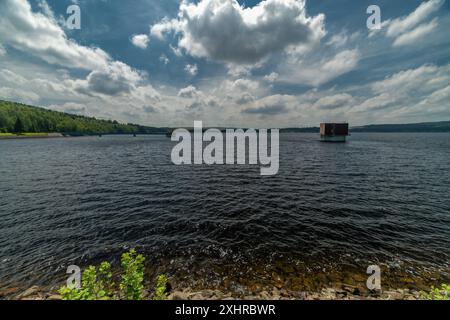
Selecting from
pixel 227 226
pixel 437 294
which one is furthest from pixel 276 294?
pixel 227 226

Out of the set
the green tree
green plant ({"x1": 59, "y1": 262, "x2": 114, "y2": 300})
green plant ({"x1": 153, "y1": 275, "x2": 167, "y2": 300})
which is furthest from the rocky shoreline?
the green tree

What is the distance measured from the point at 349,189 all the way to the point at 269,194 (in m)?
11.0

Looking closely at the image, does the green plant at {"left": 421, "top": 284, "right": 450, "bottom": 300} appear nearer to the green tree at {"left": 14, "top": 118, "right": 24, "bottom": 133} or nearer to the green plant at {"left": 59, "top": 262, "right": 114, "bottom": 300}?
the green plant at {"left": 59, "top": 262, "right": 114, "bottom": 300}

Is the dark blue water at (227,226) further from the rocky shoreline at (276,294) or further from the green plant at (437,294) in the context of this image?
the green plant at (437,294)

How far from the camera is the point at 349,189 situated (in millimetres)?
21797

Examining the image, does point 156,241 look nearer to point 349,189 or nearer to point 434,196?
point 349,189

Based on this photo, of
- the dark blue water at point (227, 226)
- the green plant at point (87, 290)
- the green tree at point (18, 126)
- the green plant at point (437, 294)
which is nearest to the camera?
the green plant at point (87, 290)

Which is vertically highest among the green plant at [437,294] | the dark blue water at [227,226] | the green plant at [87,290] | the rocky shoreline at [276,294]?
the green plant at [87,290]

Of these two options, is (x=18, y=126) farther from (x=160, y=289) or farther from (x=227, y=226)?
(x=160, y=289)

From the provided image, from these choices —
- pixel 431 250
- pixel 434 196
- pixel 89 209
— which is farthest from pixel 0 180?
pixel 434 196

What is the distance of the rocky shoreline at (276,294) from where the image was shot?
24.7ft

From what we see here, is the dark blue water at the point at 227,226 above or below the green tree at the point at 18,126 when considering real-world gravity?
below

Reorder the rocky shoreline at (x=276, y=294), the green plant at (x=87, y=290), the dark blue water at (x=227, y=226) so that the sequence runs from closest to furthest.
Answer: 1. the green plant at (x=87, y=290)
2. the rocky shoreline at (x=276, y=294)
3. the dark blue water at (x=227, y=226)

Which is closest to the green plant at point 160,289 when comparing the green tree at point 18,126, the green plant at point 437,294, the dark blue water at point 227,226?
the dark blue water at point 227,226
